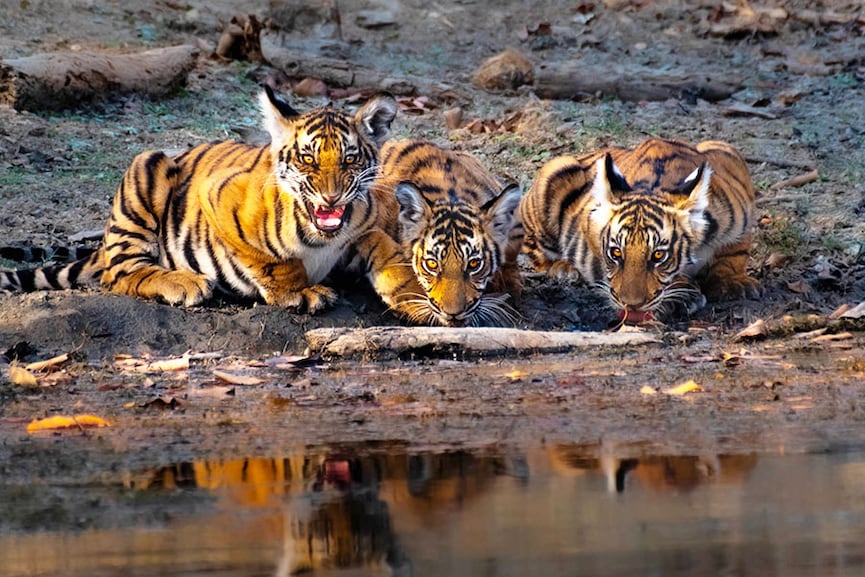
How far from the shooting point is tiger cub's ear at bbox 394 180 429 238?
7648 millimetres

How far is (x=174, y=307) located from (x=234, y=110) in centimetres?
505

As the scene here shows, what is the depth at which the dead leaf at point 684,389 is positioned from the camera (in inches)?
237

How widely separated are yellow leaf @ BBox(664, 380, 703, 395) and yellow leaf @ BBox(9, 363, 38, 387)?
275 cm

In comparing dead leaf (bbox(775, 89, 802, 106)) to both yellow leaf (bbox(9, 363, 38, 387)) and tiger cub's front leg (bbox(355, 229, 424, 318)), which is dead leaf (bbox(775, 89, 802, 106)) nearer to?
tiger cub's front leg (bbox(355, 229, 424, 318))

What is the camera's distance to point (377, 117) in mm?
7539

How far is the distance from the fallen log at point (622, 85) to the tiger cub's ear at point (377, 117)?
533cm

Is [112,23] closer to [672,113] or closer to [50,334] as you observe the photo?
[672,113]

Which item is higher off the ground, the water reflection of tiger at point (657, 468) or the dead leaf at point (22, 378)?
the dead leaf at point (22, 378)

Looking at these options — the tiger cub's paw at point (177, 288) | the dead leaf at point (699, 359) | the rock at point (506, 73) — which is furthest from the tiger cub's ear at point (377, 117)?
the rock at point (506, 73)

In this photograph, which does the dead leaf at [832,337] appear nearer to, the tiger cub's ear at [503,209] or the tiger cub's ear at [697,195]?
the tiger cub's ear at [697,195]

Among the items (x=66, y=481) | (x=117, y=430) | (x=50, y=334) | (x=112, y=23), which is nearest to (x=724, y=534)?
(x=66, y=481)

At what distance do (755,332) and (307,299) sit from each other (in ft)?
7.51

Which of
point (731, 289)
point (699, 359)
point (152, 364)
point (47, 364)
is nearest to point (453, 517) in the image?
point (699, 359)

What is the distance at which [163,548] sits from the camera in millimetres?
3869
